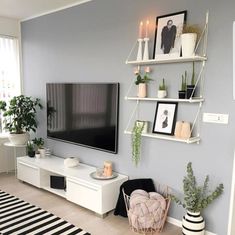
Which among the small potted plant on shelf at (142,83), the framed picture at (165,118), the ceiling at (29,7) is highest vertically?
the ceiling at (29,7)

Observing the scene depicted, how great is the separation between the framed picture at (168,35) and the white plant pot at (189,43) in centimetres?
12

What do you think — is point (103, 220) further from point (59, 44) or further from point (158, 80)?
point (59, 44)

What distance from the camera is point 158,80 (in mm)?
2643

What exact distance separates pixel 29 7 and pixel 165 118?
2466mm

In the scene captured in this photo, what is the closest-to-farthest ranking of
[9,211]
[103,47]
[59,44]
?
[9,211] < [103,47] < [59,44]

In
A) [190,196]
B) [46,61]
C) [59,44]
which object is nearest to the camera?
[190,196]

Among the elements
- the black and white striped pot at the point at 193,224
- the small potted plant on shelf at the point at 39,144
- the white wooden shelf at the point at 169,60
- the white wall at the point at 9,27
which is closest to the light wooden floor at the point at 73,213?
the black and white striped pot at the point at 193,224

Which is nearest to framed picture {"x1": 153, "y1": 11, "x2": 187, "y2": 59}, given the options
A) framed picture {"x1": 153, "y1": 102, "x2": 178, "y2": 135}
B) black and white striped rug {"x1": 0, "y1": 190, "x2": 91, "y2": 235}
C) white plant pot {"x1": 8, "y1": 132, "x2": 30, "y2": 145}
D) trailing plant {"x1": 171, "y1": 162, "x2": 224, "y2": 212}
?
framed picture {"x1": 153, "y1": 102, "x2": 178, "y2": 135}

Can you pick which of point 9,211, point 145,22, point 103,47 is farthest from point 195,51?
point 9,211

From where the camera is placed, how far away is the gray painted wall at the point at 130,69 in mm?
2232

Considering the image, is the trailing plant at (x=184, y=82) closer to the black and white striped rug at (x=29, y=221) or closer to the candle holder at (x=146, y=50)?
the candle holder at (x=146, y=50)

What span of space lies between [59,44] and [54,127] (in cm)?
120

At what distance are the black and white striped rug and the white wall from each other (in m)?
2.61

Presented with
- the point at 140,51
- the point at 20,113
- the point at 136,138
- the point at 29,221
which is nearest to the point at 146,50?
the point at 140,51
